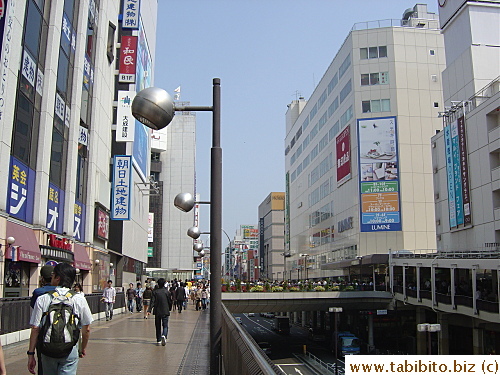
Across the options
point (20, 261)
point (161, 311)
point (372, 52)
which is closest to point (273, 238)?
point (372, 52)

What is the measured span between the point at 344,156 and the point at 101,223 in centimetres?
3427

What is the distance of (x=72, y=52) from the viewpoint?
1033 inches

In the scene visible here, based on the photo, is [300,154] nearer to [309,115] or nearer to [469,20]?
[309,115]

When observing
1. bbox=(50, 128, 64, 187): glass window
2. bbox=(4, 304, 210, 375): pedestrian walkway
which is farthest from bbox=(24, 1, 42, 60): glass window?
bbox=(4, 304, 210, 375): pedestrian walkway

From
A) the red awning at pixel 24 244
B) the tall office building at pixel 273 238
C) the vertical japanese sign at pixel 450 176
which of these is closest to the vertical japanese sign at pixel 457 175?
the vertical japanese sign at pixel 450 176

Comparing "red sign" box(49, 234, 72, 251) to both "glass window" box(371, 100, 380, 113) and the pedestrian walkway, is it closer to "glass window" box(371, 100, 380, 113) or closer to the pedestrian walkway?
the pedestrian walkway

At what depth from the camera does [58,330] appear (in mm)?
5043

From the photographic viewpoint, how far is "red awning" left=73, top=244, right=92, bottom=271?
26.8 m

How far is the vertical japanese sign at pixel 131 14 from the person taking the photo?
126 ft

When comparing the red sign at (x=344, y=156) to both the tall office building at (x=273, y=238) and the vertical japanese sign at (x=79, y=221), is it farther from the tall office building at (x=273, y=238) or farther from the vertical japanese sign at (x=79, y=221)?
the tall office building at (x=273, y=238)

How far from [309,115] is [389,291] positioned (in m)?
39.6

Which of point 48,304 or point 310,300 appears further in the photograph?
point 310,300

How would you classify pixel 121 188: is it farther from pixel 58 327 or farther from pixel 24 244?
pixel 58 327

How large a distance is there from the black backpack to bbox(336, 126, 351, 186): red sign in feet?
181
